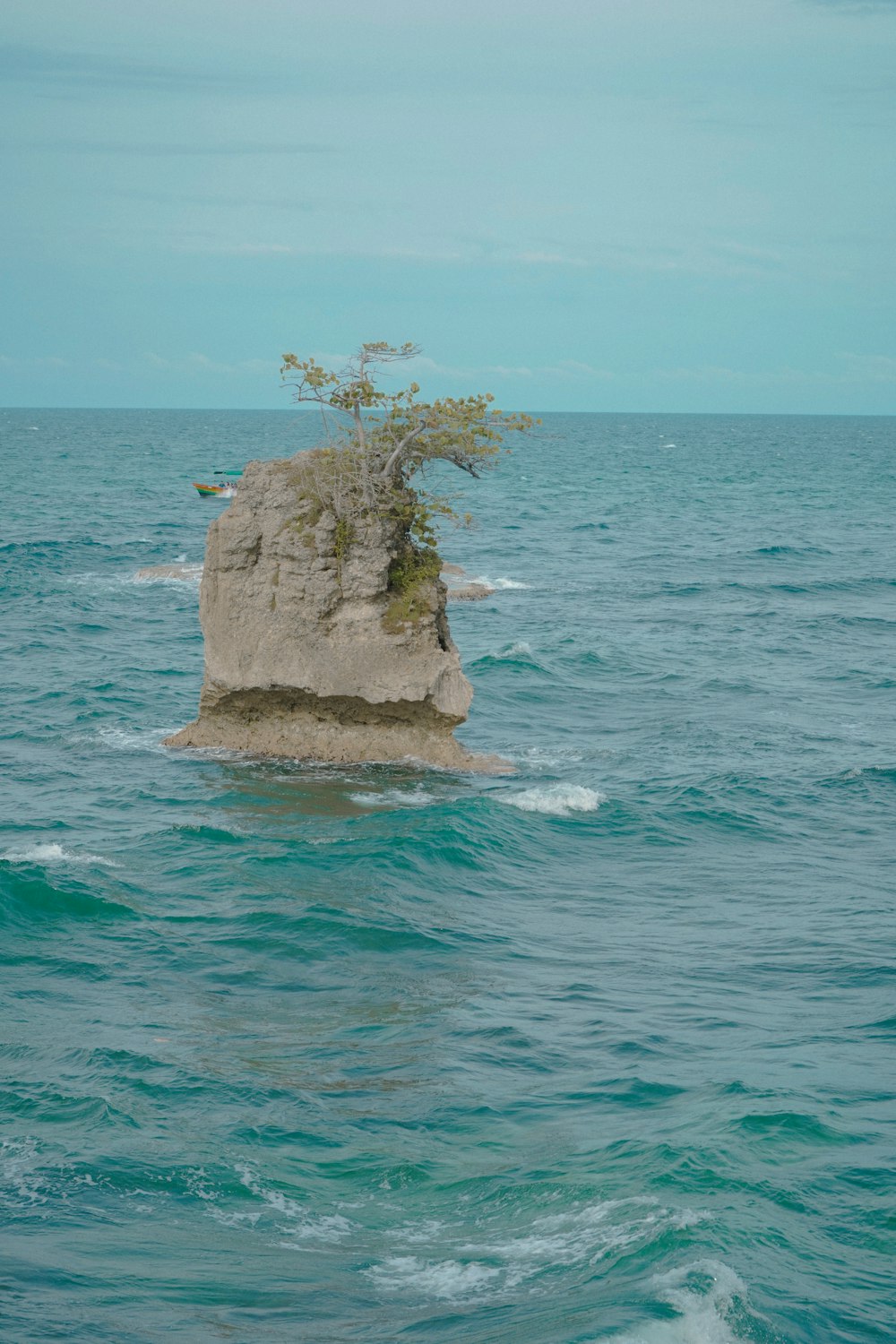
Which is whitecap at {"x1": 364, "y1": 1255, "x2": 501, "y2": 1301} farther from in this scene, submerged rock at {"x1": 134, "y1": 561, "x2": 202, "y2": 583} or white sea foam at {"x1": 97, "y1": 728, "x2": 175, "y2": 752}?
submerged rock at {"x1": 134, "y1": 561, "x2": 202, "y2": 583}

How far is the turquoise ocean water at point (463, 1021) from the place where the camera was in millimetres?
14602

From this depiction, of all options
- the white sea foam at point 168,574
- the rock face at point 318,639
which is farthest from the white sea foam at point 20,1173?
the white sea foam at point 168,574

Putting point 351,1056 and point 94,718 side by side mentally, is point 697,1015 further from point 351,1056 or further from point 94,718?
point 94,718

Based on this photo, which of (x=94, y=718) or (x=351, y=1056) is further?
(x=94, y=718)

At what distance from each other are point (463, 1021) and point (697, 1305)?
7353mm

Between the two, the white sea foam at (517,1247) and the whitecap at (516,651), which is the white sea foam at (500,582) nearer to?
the whitecap at (516,651)

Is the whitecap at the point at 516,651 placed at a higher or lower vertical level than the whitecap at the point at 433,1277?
higher

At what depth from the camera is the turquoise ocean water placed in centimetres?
1460

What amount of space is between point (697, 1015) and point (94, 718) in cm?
2215

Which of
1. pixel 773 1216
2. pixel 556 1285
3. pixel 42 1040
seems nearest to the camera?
pixel 556 1285

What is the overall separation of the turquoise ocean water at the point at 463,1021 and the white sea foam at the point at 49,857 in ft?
0.41

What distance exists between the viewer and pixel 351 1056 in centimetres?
1967

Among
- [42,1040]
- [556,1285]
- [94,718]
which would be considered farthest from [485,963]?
[94,718]

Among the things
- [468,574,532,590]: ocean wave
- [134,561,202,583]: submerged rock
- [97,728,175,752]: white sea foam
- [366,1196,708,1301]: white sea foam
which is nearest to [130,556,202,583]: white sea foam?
[134,561,202,583]: submerged rock
